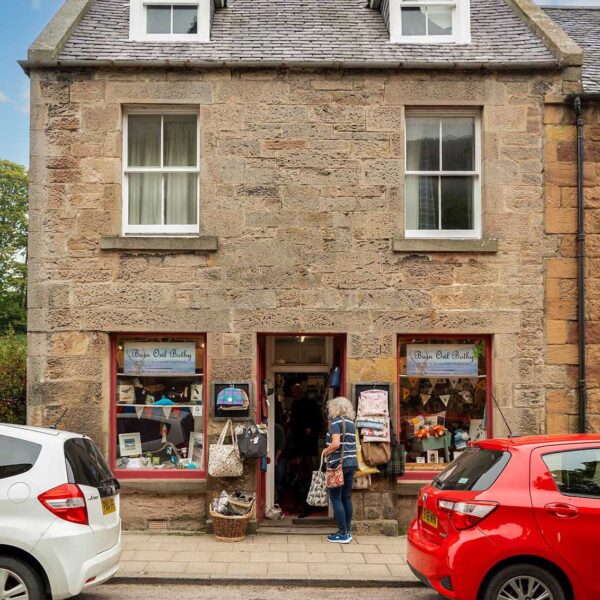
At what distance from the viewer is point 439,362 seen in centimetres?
1112

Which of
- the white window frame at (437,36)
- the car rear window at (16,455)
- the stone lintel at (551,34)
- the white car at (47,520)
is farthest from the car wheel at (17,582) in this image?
the stone lintel at (551,34)

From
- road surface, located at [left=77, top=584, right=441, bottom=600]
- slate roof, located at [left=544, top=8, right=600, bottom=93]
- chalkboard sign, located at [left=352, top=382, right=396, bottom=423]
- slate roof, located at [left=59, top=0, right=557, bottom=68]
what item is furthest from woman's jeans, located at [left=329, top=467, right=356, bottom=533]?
slate roof, located at [left=544, top=8, right=600, bottom=93]

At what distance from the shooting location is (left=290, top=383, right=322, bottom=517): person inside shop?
12195 millimetres

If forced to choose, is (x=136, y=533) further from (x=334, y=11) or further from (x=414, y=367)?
(x=334, y=11)

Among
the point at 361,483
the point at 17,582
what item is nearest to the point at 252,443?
the point at 361,483

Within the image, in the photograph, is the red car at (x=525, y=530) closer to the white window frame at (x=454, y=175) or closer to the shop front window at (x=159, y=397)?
the white window frame at (x=454, y=175)

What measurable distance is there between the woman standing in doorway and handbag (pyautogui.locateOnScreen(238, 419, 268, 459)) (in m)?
0.91

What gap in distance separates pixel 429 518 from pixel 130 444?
534cm

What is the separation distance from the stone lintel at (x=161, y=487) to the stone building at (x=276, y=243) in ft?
0.13

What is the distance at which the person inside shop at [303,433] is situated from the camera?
12195 millimetres

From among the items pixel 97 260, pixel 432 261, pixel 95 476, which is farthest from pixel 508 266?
pixel 95 476

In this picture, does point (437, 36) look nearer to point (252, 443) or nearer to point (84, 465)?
point (252, 443)

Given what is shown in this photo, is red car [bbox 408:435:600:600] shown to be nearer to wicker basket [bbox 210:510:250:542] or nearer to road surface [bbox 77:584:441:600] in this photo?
road surface [bbox 77:584:441:600]

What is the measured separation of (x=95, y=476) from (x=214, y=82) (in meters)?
6.11
